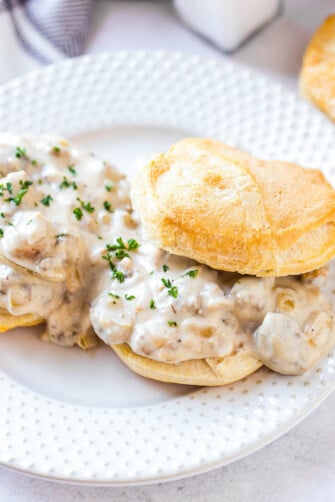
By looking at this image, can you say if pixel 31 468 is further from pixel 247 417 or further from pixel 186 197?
pixel 186 197

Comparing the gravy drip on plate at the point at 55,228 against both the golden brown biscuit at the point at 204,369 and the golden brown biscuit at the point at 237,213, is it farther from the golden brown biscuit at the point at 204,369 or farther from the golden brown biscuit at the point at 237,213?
the golden brown biscuit at the point at 204,369

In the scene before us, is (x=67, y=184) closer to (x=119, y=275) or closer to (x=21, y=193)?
(x=21, y=193)

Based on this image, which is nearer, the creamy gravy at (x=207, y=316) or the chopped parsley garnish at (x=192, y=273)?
the creamy gravy at (x=207, y=316)

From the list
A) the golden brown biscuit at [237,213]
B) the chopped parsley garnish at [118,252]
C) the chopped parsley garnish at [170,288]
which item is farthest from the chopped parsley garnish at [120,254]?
the chopped parsley garnish at [170,288]

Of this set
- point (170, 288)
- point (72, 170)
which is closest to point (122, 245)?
point (170, 288)

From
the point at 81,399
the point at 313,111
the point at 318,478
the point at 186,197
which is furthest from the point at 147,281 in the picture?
the point at 313,111

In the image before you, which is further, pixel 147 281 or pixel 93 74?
pixel 93 74
